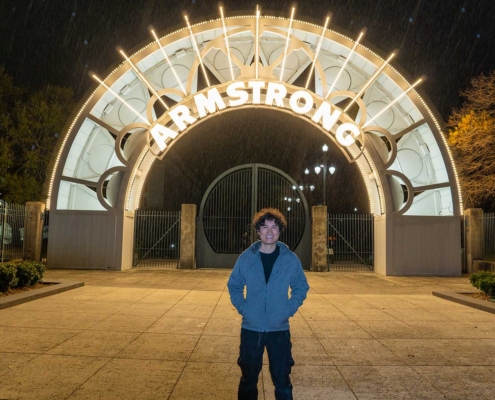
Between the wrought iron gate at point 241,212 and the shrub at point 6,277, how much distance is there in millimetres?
11126

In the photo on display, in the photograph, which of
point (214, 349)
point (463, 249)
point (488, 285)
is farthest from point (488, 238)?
point (214, 349)

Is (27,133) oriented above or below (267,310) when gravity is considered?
above

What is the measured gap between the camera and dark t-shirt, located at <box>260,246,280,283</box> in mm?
4246

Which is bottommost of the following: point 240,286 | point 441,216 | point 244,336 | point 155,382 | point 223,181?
point 155,382

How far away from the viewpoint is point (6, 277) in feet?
34.9

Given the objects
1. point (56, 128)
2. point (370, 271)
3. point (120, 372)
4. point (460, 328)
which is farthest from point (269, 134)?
point (120, 372)

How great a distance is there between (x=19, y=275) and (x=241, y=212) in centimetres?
1219

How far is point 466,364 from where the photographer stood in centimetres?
613

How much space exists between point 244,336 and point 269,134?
36780 millimetres

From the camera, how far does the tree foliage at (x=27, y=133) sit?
96.3ft

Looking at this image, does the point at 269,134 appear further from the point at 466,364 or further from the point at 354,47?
the point at 466,364

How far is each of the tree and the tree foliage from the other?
76.9 ft

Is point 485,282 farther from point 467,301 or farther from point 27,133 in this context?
point 27,133

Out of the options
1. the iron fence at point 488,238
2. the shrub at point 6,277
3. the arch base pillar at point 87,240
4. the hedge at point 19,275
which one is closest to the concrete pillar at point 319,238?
the iron fence at point 488,238
